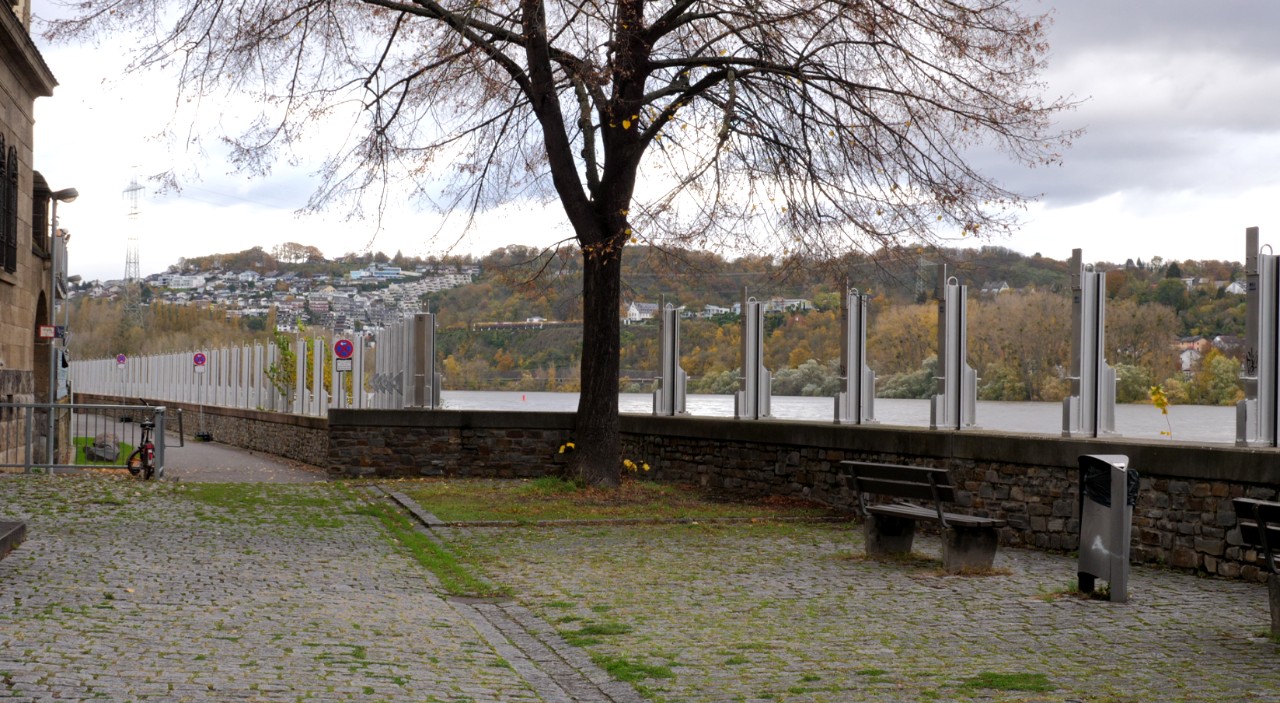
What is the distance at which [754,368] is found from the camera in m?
17.9

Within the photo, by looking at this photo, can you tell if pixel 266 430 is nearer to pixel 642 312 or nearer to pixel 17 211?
pixel 17 211

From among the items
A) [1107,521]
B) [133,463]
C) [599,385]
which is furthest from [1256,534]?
[133,463]

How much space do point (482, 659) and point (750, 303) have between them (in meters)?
11.5

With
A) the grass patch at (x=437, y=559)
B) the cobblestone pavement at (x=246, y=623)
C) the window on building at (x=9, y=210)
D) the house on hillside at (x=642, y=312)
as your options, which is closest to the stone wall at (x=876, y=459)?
the house on hillside at (x=642, y=312)

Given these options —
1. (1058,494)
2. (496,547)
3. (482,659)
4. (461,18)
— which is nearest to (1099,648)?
(482,659)

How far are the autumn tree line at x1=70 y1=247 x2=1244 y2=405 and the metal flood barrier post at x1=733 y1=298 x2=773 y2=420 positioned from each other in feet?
0.53

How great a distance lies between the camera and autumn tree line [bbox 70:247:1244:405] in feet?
40.3

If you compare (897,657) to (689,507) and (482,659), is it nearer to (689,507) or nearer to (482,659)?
(482,659)

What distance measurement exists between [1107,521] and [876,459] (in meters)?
5.31

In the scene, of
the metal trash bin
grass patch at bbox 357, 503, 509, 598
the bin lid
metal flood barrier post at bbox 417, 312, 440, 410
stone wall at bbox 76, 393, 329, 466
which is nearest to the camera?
A: the metal trash bin

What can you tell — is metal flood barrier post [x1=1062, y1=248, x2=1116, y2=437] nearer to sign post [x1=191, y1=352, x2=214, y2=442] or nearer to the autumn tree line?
the autumn tree line

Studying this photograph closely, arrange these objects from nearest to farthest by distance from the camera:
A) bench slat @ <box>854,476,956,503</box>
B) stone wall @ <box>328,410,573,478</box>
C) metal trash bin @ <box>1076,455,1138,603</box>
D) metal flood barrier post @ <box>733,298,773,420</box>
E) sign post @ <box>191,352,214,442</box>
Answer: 1. metal trash bin @ <box>1076,455,1138,603</box>
2. bench slat @ <box>854,476,956,503</box>
3. metal flood barrier post @ <box>733,298,773,420</box>
4. stone wall @ <box>328,410,573,478</box>
5. sign post @ <box>191,352,214,442</box>

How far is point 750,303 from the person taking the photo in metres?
17.8

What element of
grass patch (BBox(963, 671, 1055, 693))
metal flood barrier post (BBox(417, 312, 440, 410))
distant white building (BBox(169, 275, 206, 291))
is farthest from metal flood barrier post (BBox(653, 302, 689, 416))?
distant white building (BBox(169, 275, 206, 291))
